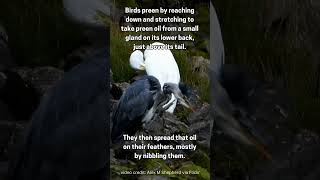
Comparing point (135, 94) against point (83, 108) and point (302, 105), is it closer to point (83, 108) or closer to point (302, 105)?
point (83, 108)

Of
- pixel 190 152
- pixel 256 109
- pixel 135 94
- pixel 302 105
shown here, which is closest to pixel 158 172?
pixel 190 152

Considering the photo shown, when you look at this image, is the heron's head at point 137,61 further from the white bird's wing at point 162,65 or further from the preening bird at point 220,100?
the preening bird at point 220,100

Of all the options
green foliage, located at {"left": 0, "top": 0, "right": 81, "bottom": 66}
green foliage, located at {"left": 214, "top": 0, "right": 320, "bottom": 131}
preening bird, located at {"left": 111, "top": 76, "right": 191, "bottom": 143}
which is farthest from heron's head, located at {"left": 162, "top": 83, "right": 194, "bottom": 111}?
green foliage, located at {"left": 0, "top": 0, "right": 81, "bottom": 66}

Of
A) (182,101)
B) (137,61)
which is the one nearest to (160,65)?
(137,61)

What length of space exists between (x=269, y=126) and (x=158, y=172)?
0.91m

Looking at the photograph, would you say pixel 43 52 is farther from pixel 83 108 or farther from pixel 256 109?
pixel 256 109

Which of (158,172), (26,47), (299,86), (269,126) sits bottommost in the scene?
(158,172)

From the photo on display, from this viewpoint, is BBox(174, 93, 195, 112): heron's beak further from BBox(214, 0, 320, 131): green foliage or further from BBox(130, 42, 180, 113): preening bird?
BBox(214, 0, 320, 131): green foliage

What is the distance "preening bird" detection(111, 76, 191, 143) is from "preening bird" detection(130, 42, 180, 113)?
0.03 m

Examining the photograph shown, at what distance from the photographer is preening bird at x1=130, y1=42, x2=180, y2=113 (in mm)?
4348

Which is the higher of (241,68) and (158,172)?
(241,68)

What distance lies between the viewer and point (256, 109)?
445 cm

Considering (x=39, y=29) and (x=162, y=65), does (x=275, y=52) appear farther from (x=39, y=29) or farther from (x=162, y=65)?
(x=39, y=29)

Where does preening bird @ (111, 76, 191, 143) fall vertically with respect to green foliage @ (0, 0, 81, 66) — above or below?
below
